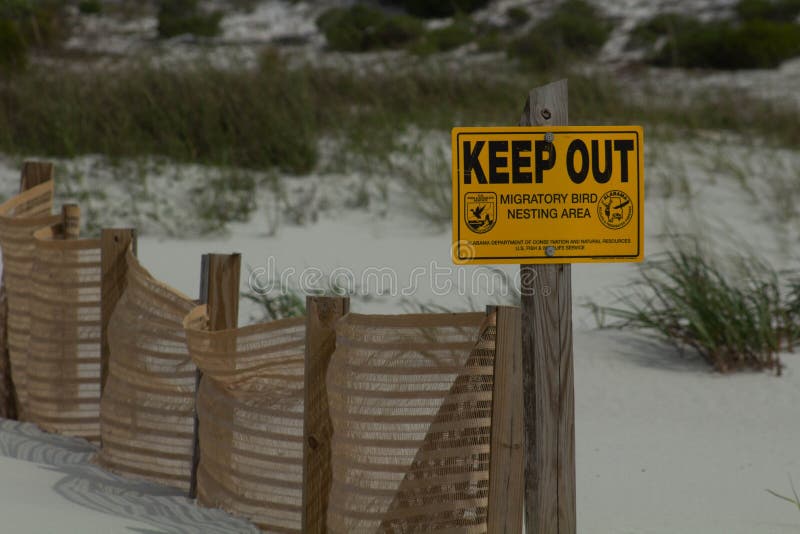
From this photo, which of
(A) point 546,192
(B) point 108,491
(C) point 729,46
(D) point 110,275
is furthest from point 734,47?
(A) point 546,192

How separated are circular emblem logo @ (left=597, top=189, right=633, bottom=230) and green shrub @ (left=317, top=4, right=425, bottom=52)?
716 inches

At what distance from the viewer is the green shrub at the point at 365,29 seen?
2231 centimetres

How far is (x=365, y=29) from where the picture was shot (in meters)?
23.8

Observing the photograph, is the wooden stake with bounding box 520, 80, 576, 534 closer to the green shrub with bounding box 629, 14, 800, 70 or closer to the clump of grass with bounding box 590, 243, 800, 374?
the clump of grass with bounding box 590, 243, 800, 374

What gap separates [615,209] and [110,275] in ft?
7.53

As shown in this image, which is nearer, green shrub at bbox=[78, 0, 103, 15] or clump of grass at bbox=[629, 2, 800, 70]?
clump of grass at bbox=[629, 2, 800, 70]

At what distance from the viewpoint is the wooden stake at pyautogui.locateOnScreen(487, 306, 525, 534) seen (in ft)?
10.1

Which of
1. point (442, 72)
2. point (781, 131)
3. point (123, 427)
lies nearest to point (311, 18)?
point (442, 72)

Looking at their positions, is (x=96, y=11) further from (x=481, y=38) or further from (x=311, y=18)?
(x=481, y=38)

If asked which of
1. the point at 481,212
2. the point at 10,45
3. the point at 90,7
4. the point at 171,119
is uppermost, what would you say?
the point at 90,7

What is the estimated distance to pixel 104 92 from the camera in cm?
1172

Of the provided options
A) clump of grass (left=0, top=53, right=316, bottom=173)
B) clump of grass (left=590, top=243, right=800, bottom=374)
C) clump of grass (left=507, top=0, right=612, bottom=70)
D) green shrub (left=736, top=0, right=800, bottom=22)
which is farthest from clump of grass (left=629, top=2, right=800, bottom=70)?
clump of grass (left=590, top=243, right=800, bottom=374)

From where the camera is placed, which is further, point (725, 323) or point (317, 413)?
point (725, 323)

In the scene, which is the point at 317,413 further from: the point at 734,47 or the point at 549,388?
the point at 734,47
